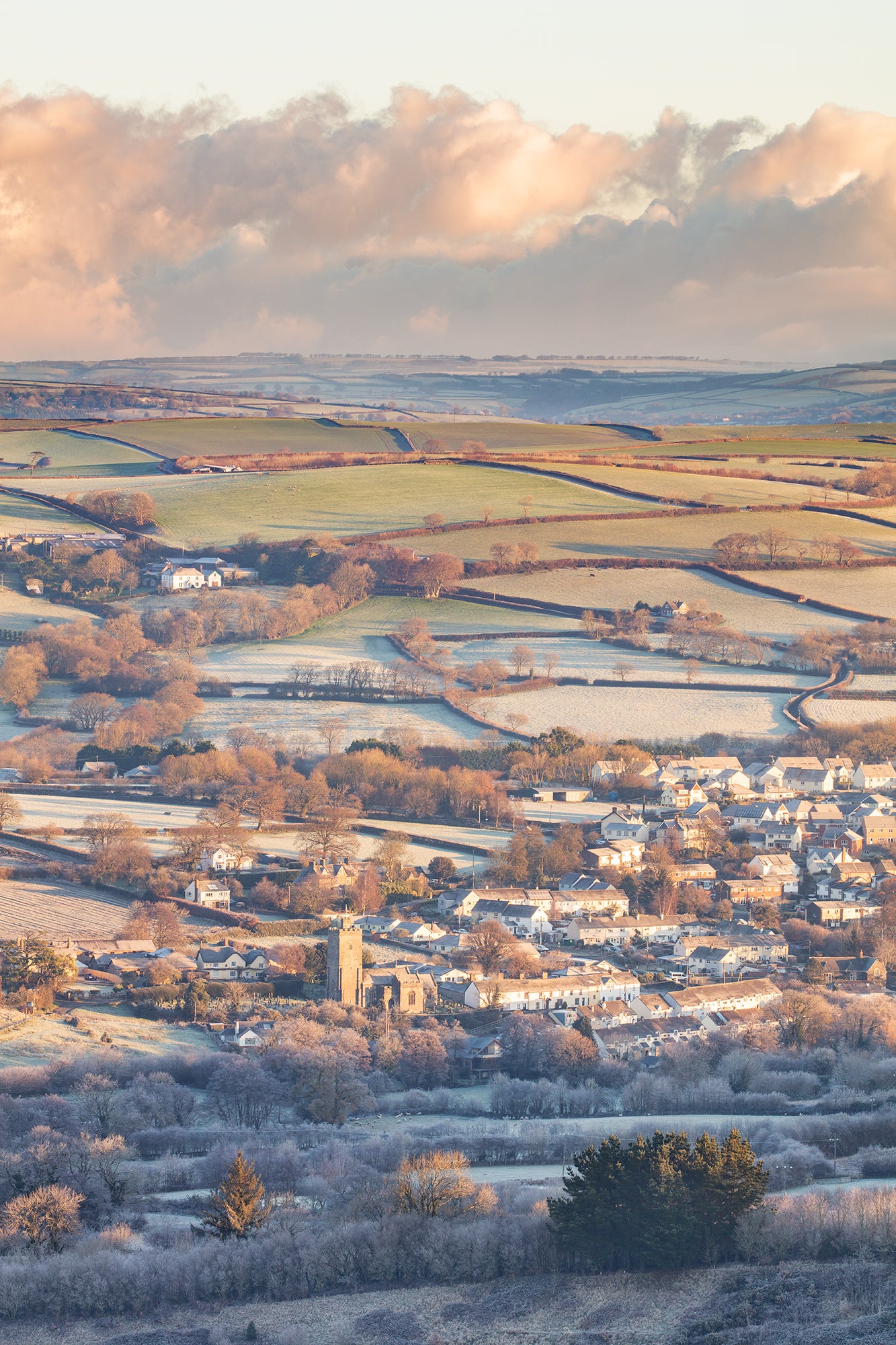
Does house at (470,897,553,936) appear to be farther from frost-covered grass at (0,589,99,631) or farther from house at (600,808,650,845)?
frost-covered grass at (0,589,99,631)

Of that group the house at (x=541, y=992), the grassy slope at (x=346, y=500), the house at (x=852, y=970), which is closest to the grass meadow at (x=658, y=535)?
the grassy slope at (x=346, y=500)

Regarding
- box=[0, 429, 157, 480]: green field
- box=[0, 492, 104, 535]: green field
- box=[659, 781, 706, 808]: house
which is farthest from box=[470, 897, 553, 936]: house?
box=[0, 429, 157, 480]: green field

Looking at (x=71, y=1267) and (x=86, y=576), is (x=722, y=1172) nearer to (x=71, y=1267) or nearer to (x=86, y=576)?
(x=71, y=1267)

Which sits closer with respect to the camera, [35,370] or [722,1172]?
[722,1172]

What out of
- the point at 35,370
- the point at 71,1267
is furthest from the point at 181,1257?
the point at 35,370

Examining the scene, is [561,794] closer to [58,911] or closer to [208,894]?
[208,894]

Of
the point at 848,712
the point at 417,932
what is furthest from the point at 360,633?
the point at 417,932
